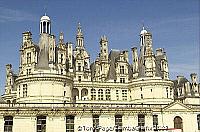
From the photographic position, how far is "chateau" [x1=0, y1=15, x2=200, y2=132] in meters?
37.0

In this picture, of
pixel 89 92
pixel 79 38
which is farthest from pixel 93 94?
pixel 79 38

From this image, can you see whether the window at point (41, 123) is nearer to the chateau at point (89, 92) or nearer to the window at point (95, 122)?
the chateau at point (89, 92)

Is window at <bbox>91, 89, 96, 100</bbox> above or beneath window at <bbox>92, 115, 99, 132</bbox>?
above

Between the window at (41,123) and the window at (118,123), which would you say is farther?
the window at (118,123)

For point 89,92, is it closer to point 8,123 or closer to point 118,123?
point 118,123

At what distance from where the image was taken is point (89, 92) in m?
50.2

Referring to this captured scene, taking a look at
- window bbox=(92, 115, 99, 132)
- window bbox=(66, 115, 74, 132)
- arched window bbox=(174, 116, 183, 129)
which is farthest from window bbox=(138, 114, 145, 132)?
window bbox=(66, 115, 74, 132)

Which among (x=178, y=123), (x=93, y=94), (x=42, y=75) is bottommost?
(x=178, y=123)

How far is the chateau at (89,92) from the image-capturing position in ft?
121

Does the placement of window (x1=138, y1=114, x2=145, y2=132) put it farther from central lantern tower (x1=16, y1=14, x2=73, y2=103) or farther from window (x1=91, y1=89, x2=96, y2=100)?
window (x1=91, y1=89, x2=96, y2=100)

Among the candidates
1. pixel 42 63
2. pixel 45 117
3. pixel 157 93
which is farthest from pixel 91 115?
pixel 157 93

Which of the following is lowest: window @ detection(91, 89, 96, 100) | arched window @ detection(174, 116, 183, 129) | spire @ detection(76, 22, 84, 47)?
arched window @ detection(174, 116, 183, 129)

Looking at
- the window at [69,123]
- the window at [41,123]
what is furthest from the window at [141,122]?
the window at [41,123]

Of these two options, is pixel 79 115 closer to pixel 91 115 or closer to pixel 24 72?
pixel 91 115
